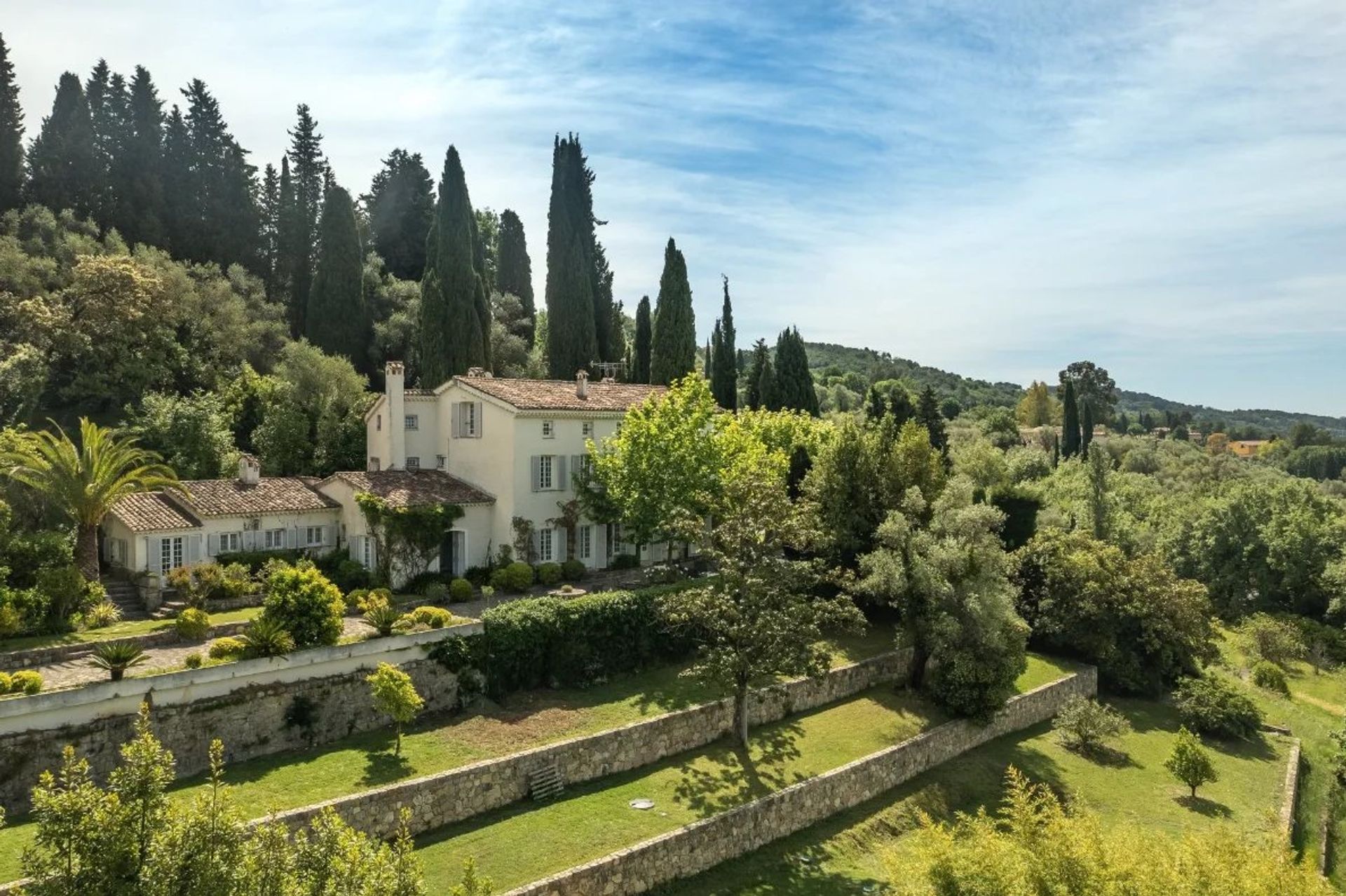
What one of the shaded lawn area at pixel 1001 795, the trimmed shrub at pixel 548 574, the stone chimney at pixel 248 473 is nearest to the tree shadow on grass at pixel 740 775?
the shaded lawn area at pixel 1001 795

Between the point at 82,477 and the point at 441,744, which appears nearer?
the point at 441,744

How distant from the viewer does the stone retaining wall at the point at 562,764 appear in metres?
18.1

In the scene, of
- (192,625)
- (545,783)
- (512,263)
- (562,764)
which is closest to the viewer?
(545,783)

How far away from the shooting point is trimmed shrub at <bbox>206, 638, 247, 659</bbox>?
66.6 ft

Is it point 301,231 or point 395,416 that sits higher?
point 301,231

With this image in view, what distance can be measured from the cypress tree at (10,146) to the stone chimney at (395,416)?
124ft

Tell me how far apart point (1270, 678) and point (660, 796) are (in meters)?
36.3

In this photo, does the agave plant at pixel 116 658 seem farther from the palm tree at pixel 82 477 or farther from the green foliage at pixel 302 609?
the palm tree at pixel 82 477

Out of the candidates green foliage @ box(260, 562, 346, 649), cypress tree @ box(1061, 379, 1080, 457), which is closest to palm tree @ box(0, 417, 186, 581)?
green foliage @ box(260, 562, 346, 649)

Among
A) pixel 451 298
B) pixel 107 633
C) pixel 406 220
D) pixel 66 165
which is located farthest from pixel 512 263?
pixel 107 633

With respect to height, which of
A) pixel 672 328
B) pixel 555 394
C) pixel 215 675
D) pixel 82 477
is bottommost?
pixel 215 675

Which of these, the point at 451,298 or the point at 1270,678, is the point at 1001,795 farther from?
the point at 451,298

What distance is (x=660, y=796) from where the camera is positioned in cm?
2155

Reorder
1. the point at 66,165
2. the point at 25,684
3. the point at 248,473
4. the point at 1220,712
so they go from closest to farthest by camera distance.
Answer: the point at 25,684, the point at 248,473, the point at 1220,712, the point at 66,165
